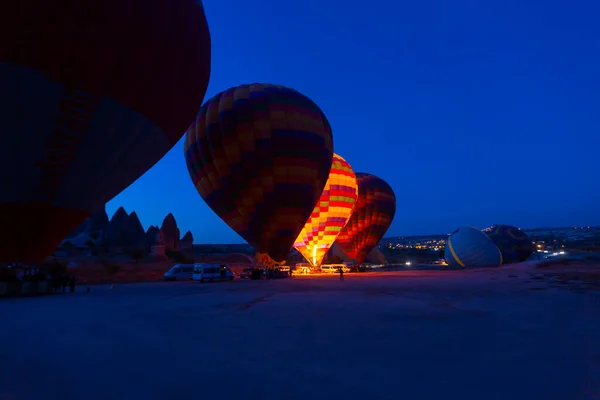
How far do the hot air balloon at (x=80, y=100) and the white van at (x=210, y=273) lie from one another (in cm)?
1321

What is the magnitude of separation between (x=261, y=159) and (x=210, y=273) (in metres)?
8.61

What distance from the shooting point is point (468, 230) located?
47.0 metres

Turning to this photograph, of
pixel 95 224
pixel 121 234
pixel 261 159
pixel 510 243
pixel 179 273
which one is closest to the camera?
pixel 261 159

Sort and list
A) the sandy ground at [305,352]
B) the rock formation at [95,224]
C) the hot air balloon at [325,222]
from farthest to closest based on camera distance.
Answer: the rock formation at [95,224] < the hot air balloon at [325,222] < the sandy ground at [305,352]

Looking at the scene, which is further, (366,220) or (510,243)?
(510,243)

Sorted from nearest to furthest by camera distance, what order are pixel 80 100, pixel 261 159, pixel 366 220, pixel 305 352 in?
pixel 305 352
pixel 80 100
pixel 261 159
pixel 366 220

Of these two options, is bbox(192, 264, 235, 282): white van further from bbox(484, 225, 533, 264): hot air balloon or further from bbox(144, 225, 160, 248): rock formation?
bbox(144, 225, 160, 248): rock formation

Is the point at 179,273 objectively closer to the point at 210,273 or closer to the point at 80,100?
the point at 210,273

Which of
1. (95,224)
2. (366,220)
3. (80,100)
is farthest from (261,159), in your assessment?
(95,224)

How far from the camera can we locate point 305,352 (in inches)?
259

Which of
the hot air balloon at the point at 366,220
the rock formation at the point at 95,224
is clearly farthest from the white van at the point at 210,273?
the rock formation at the point at 95,224

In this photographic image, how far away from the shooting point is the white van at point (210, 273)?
87.6ft

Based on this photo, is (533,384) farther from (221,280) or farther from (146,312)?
(221,280)

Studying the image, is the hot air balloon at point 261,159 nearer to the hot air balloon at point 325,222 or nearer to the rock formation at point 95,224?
the hot air balloon at point 325,222
